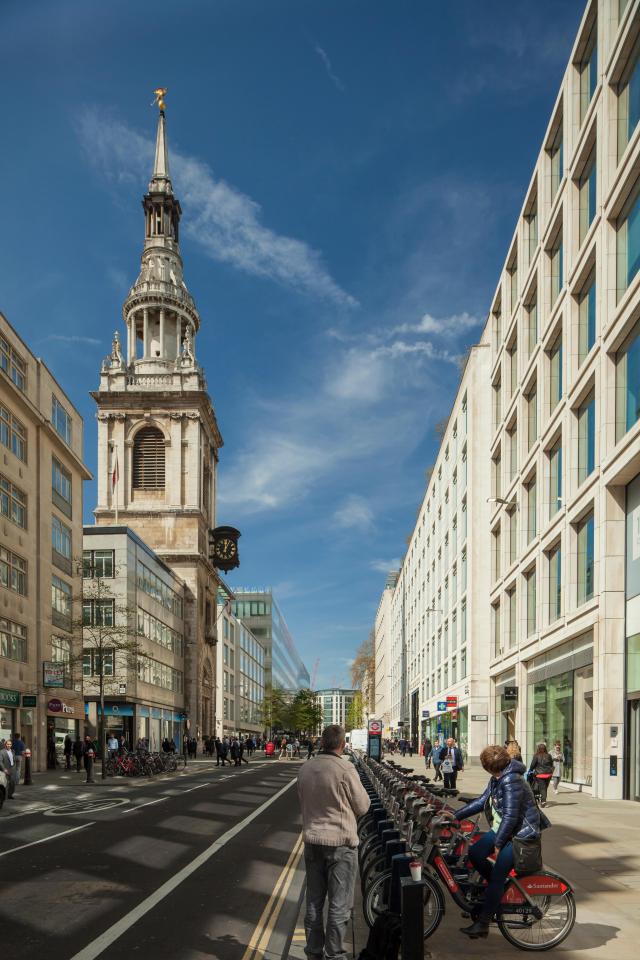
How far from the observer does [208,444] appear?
97938mm

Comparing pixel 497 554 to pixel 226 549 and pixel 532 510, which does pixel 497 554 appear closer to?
pixel 532 510

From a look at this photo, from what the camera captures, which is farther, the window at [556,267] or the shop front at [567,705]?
the window at [556,267]

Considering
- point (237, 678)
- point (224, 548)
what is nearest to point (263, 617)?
point (237, 678)

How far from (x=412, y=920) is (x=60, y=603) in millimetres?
43994

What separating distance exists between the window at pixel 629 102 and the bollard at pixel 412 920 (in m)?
22.6

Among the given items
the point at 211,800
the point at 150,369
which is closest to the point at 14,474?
the point at 211,800

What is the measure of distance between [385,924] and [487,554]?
4177 cm

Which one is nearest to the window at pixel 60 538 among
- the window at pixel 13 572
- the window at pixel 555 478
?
the window at pixel 13 572

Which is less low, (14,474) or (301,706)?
(14,474)

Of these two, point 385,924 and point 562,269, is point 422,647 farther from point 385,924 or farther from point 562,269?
point 385,924

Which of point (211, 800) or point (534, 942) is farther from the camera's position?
point (211, 800)

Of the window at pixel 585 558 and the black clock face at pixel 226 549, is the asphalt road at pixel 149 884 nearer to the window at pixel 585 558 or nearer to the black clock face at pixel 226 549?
the window at pixel 585 558

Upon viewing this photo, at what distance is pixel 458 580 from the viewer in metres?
55.5

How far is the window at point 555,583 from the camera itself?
31.3 metres
